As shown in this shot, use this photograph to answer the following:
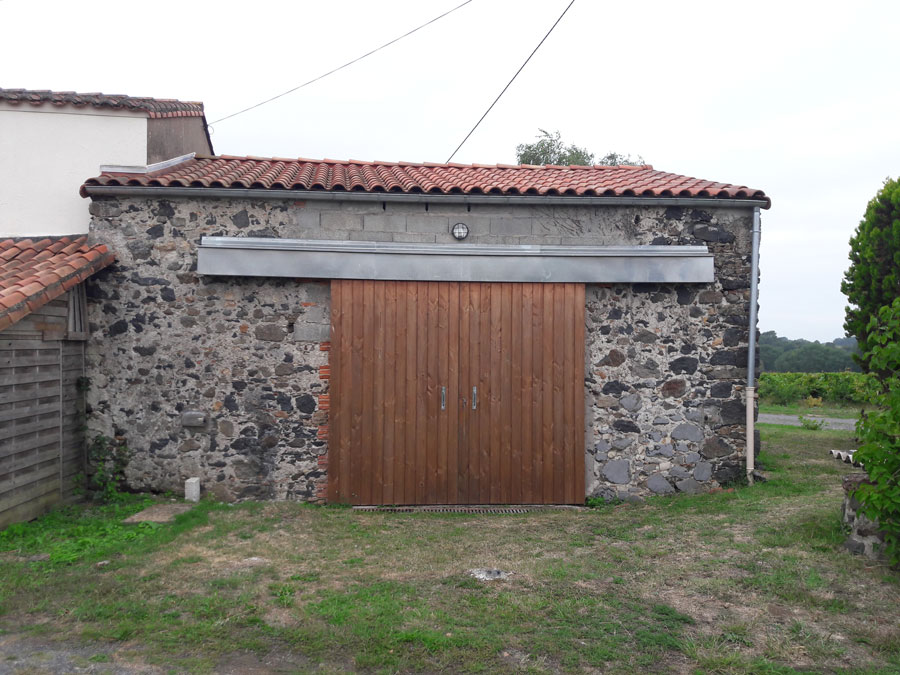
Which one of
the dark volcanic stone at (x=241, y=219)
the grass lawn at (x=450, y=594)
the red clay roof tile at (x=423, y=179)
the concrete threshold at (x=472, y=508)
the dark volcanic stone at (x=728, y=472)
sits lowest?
the concrete threshold at (x=472, y=508)

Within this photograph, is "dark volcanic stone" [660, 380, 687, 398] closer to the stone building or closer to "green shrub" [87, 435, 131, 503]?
the stone building

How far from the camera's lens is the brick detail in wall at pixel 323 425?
6.82 metres

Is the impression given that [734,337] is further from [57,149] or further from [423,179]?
[57,149]

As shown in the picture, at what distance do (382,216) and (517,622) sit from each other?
4.67 m

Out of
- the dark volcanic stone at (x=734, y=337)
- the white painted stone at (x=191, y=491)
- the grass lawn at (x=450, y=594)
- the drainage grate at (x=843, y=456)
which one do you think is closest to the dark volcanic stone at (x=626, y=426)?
the grass lawn at (x=450, y=594)

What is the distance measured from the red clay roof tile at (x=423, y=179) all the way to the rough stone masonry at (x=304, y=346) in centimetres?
23

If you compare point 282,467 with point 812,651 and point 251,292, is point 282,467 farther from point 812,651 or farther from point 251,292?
point 812,651

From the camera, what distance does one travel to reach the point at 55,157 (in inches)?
290

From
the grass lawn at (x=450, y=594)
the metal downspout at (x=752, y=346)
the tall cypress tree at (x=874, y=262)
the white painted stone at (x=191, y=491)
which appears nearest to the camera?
the grass lawn at (x=450, y=594)

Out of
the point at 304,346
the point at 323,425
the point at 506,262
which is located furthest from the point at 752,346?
the point at 304,346

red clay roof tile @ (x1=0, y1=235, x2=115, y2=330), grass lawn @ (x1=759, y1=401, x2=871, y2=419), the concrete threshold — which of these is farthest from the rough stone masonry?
grass lawn @ (x1=759, y1=401, x2=871, y2=419)

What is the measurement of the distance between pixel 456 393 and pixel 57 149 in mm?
5658

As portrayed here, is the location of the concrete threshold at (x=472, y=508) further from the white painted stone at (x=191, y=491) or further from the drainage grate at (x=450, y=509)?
the white painted stone at (x=191, y=491)

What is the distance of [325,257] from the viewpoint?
6.77 m
